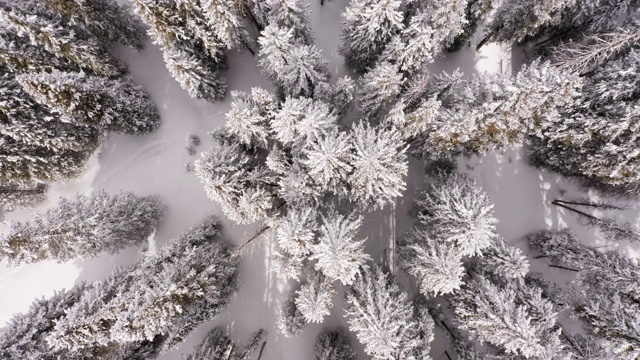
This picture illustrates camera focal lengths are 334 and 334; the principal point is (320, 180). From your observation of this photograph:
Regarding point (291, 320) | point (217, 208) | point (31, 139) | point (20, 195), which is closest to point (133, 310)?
point (291, 320)

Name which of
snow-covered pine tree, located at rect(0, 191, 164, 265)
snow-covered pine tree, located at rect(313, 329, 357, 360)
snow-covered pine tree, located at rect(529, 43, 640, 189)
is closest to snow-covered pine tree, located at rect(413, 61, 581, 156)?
snow-covered pine tree, located at rect(529, 43, 640, 189)

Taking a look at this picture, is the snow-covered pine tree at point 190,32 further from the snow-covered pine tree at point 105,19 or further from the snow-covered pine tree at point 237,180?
the snow-covered pine tree at point 237,180

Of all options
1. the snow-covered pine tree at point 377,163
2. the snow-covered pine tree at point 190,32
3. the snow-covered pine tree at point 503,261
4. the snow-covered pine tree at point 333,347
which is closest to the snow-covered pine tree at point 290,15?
the snow-covered pine tree at point 190,32

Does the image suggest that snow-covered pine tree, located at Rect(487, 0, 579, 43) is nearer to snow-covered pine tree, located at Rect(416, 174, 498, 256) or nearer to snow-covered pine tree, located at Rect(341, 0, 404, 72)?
snow-covered pine tree, located at Rect(341, 0, 404, 72)

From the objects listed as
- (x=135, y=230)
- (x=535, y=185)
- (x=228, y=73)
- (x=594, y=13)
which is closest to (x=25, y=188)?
(x=135, y=230)

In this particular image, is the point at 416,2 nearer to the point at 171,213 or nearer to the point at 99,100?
the point at 99,100
